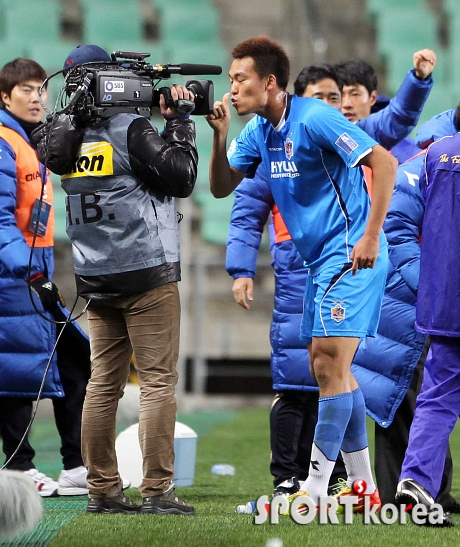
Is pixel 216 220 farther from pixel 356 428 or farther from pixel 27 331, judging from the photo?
pixel 356 428

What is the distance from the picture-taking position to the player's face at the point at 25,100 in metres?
5.08

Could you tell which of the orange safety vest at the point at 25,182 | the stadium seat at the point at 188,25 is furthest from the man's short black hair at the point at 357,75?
the stadium seat at the point at 188,25

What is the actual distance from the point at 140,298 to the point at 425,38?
33.1ft

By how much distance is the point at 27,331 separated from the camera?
4.88 m

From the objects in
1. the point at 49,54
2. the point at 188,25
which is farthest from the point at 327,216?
the point at 188,25

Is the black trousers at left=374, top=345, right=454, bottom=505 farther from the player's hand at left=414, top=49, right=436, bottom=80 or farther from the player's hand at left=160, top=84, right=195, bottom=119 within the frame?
the player's hand at left=160, top=84, right=195, bottom=119

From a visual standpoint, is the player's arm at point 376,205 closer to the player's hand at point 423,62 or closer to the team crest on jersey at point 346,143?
the team crest on jersey at point 346,143

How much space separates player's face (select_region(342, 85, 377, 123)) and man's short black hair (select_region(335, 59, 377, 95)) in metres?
0.03

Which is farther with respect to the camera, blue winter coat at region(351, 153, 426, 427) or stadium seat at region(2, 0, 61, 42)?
stadium seat at region(2, 0, 61, 42)

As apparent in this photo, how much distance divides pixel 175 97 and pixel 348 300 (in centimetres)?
99

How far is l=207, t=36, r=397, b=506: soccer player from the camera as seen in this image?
3793 mm

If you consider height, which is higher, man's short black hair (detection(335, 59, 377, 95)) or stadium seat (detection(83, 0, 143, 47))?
stadium seat (detection(83, 0, 143, 47))

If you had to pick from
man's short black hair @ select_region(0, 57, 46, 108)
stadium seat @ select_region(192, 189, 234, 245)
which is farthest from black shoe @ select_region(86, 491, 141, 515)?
stadium seat @ select_region(192, 189, 234, 245)

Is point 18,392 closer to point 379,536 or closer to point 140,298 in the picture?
point 140,298
